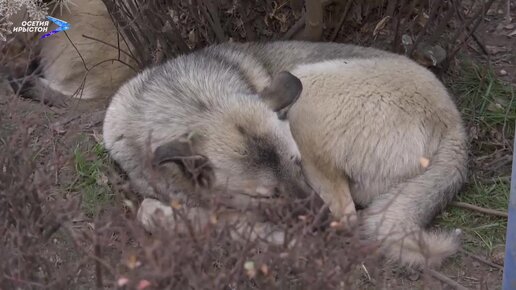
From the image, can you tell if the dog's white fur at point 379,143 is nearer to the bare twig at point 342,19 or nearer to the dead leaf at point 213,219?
the bare twig at point 342,19

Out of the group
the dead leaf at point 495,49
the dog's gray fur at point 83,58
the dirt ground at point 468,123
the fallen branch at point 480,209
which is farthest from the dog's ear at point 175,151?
the dead leaf at point 495,49

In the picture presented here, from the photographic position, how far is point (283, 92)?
14.8 ft

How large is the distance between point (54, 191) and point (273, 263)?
2401 mm

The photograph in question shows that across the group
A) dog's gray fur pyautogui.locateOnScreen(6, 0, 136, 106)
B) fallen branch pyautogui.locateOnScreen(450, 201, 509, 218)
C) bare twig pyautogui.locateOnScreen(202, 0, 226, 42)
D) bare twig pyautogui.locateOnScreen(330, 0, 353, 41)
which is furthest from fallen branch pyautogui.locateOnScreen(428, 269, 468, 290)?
dog's gray fur pyautogui.locateOnScreen(6, 0, 136, 106)

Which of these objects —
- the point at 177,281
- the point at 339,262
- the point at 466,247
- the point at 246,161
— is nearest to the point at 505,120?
the point at 466,247

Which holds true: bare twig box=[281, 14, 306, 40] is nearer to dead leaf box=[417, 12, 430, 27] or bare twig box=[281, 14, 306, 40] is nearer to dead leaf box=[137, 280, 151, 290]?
dead leaf box=[417, 12, 430, 27]

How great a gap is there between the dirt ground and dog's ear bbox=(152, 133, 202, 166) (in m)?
0.47

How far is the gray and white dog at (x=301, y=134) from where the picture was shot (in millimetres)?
4199

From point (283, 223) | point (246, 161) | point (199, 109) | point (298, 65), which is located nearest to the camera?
point (283, 223)

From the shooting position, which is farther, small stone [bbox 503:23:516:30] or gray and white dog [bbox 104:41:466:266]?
A: small stone [bbox 503:23:516:30]

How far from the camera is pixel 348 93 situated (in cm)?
480

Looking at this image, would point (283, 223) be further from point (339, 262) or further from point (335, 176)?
point (335, 176)

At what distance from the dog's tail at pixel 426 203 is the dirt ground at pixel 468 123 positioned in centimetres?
19

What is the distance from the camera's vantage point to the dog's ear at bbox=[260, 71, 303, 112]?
448 cm
